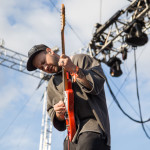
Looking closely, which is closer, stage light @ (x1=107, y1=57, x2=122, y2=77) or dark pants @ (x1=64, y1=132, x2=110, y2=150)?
dark pants @ (x1=64, y1=132, x2=110, y2=150)

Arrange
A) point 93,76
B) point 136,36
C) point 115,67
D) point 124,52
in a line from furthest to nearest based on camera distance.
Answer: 1. point 115,67
2. point 124,52
3. point 136,36
4. point 93,76

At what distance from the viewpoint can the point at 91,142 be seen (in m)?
1.57

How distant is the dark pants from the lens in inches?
61.4

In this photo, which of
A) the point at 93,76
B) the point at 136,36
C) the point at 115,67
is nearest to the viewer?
the point at 93,76

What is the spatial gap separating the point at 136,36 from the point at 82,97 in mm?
5296

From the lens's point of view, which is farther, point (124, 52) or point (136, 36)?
point (124, 52)

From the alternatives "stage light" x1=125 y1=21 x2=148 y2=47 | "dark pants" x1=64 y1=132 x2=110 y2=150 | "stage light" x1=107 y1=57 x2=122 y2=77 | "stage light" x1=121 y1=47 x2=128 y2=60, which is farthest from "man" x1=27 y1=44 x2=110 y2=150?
"stage light" x1=107 y1=57 x2=122 y2=77

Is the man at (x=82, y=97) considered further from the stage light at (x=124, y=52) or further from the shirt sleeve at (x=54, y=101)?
the stage light at (x=124, y=52)

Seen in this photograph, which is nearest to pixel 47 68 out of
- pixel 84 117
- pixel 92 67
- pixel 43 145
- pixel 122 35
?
pixel 92 67

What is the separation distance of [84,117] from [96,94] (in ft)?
0.58

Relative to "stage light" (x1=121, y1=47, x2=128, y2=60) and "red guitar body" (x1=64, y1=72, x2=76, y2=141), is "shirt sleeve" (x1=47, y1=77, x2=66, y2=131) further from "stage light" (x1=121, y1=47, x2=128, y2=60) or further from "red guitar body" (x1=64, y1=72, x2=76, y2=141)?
"stage light" (x1=121, y1=47, x2=128, y2=60)

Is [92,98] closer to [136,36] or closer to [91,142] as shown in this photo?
[91,142]

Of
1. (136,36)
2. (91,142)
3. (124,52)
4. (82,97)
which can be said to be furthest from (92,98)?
(124,52)

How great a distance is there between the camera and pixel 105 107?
5.92 ft
